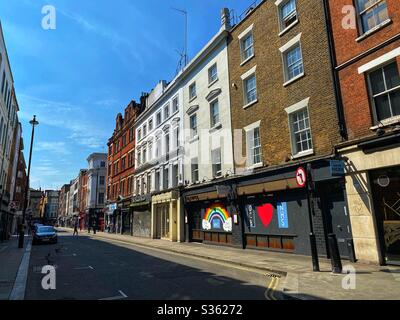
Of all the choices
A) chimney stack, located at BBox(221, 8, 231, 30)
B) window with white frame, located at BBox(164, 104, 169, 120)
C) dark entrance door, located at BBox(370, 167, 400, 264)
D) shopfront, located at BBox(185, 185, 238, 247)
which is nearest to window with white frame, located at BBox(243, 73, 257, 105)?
chimney stack, located at BBox(221, 8, 231, 30)

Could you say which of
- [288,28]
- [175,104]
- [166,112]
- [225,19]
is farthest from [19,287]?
[166,112]

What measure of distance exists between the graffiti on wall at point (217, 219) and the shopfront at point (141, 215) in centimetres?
1077

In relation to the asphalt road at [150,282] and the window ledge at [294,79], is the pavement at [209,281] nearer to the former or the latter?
the asphalt road at [150,282]

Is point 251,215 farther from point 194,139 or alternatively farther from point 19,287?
point 19,287

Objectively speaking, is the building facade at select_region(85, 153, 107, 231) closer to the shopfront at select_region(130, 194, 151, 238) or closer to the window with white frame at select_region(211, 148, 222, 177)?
the shopfront at select_region(130, 194, 151, 238)

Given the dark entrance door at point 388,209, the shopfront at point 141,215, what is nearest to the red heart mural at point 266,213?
the dark entrance door at point 388,209

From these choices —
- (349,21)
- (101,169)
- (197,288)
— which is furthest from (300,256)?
(101,169)

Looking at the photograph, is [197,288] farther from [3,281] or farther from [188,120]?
[188,120]

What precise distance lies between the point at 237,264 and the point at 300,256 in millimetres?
3292

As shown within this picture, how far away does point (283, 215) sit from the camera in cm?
1566

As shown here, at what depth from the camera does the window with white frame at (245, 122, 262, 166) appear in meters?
17.7

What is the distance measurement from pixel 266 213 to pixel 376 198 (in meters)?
6.20

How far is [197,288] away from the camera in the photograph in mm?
8273

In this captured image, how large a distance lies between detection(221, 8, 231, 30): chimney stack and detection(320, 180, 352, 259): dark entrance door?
13.4 metres
